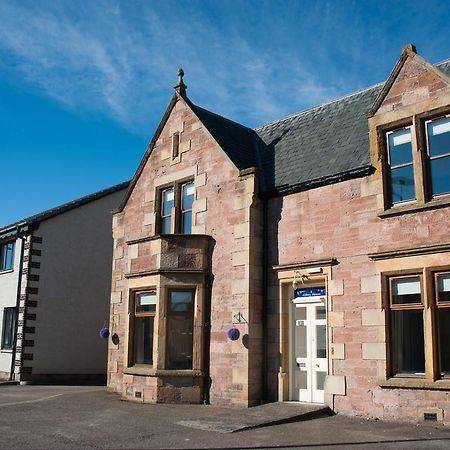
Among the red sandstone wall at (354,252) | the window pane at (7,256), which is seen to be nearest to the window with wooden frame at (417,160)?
the red sandstone wall at (354,252)

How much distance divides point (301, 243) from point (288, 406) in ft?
12.4

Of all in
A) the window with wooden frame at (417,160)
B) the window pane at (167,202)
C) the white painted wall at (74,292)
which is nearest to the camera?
the window with wooden frame at (417,160)

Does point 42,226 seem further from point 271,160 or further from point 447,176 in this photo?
point 447,176

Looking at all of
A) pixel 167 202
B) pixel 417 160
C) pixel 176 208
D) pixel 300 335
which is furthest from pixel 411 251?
pixel 167 202

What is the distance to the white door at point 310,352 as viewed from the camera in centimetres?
1383

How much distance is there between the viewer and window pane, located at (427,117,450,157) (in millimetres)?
12328

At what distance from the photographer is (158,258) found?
15.7 metres

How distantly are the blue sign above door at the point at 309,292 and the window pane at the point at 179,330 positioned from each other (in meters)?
2.92

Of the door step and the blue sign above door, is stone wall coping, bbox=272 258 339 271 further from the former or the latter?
the door step

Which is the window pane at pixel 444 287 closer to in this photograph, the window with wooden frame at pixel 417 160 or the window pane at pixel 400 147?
the window with wooden frame at pixel 417 160

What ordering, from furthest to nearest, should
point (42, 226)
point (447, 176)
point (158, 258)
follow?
1. point (42, 226)
2. point (158, 258)
3. point (447, 176)

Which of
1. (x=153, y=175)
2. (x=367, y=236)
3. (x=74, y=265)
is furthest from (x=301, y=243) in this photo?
(x=74, y=265)

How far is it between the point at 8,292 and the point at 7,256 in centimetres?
176

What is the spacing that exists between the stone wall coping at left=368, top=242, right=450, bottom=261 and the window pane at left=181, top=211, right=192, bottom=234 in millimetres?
5752
